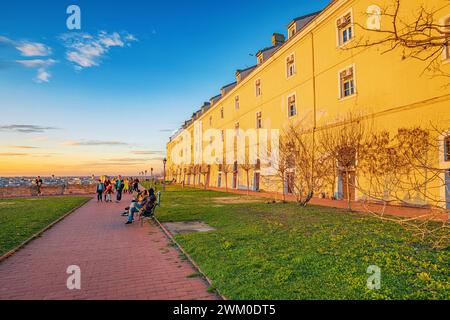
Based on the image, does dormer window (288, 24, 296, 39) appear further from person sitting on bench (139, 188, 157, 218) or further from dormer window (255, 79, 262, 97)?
person sitting on bench (139, 188, 157, 218)

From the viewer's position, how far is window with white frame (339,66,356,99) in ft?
54.2

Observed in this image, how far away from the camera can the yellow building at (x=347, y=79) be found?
12.0 m

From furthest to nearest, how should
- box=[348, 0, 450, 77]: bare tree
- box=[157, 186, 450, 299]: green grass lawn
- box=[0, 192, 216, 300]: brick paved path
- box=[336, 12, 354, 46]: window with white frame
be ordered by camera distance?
box=[336, 12, 354, 46]: window with white frame → box=[0, 192, 216, 300]: brick paved path → box=[157, 186, 450, 299]: green grass lawn → box=[348, 0, 450, 77]: bare tree

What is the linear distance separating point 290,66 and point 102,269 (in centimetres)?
2131

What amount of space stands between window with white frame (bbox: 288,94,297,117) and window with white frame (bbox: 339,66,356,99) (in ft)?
16.0

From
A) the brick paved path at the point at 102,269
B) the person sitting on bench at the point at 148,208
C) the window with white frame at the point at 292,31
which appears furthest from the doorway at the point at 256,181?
the brick paved path at the point at 102,269

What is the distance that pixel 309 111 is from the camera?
65.9ft

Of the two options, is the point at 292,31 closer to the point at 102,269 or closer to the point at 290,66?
the point at 290,66

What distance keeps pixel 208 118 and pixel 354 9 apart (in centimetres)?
3136

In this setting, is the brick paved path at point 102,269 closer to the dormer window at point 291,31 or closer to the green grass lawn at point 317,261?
the green grass lawn at point 317,261

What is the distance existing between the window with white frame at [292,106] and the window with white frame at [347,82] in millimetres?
4887

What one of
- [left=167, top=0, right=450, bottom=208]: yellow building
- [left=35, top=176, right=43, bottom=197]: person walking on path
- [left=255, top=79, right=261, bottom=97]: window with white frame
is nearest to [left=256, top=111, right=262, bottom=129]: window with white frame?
[left=167, top=0, right=450, bottom=208]: yellow building
